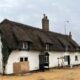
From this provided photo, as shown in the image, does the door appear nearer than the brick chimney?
Yes

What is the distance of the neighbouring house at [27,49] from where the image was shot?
35.5 meters

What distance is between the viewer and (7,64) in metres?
35.1

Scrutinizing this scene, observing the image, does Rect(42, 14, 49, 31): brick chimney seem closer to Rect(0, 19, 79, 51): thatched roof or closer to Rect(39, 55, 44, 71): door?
Rect(0, 19, 79, 51): thatched roof

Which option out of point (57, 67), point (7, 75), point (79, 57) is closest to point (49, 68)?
point (57, 67)

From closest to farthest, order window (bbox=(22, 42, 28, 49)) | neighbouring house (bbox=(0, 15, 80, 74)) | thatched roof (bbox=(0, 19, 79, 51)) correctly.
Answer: neighbouring house (bbox=(0, 15, 80, 74)) < thatched roof (bbox=(0, 19, 79, 51)) < window (bbox=(22, 42, 28, 49))

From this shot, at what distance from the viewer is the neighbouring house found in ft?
116

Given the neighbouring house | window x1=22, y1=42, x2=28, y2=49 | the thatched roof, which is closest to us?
the neighbouring house

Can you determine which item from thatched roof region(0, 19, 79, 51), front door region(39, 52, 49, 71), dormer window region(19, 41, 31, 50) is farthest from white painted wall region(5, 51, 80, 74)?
thatched roof region(0, 19, 79, 51)

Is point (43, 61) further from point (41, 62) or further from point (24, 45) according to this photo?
point (24, 45)


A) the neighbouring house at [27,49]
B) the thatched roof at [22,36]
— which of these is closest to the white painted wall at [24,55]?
the neighbouring house at [27,49]

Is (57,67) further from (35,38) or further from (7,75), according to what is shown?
(7,75)

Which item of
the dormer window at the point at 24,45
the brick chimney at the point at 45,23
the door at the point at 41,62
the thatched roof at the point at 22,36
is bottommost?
the door at the point at 41,62

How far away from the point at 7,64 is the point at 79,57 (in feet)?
95.8

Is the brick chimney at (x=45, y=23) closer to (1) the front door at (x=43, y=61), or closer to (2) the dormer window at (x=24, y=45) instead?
(1) the front door at (x=43, y=61)
